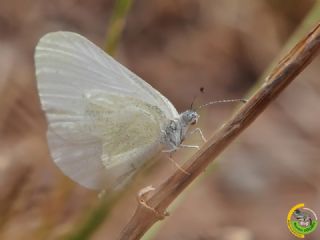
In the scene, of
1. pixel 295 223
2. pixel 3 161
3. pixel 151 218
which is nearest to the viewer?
pixel 151 218

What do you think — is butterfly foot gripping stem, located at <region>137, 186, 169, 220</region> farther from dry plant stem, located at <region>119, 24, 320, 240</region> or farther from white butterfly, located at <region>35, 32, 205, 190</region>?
white butterfly, located at <region>35, 32, 205, 190</region>

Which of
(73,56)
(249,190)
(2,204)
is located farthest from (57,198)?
(249,190)

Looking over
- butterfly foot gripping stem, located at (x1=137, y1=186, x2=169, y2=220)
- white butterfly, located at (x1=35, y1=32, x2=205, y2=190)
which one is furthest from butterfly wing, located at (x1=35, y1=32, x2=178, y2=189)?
butterfly foot gripping stem, located at (x1=137, y1=186, x2=169, y2=220)

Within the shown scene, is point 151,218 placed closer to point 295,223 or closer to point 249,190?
point 295,223

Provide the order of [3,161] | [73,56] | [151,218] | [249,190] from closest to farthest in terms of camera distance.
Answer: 1. [151,218]
2. [73,56]
3. [3,161]
4. [249,190]

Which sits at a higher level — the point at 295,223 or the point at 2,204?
the point at 295,223

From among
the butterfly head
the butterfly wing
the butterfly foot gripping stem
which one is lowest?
the butterfly foot gripping stem

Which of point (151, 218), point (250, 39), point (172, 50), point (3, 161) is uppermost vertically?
point (250, 39)

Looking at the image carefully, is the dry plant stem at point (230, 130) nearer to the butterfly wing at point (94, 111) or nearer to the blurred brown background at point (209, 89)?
the butterfly wing at point (94, 111)
